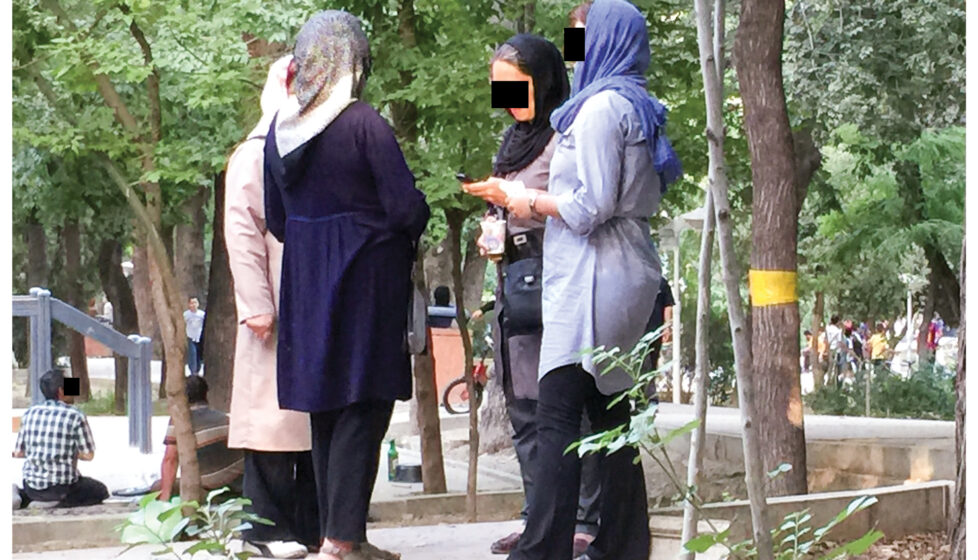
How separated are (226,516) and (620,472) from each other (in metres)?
1.26

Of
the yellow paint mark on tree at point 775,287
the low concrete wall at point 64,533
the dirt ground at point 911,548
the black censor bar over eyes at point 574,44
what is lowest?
the low concrete wall at point 64,533

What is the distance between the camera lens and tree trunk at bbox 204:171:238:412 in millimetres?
13047

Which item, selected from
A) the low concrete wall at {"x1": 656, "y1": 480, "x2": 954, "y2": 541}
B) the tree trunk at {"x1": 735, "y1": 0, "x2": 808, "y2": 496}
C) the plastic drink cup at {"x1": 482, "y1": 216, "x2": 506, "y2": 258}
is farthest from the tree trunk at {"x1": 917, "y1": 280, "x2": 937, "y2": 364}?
the plastic drink cup at {"x1": 482, "y1": 216, "x2": 506, "y2": 258}

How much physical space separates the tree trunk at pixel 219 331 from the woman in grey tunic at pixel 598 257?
8.22 m

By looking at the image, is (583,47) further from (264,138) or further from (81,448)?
(81,448)

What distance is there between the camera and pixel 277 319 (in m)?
5.39

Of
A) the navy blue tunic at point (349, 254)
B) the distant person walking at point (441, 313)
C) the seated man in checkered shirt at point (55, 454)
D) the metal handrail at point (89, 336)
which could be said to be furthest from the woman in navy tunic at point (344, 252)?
the distant person walking at point (441, 313)

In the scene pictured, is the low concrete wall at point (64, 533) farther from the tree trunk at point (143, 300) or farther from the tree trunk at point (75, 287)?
the tree trunk at point (143, 300)

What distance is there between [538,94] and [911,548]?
244 centimetres

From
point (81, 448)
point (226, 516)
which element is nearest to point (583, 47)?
point (226, 516)

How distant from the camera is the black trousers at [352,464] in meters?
5.15

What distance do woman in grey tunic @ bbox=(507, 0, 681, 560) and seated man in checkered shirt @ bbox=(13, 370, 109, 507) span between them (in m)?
5.43

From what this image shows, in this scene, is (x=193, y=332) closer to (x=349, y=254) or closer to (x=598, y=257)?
(x=349, y=254)

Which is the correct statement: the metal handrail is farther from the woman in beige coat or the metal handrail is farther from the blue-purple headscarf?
the blue-purple headscarf
